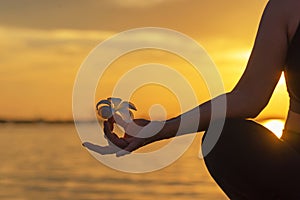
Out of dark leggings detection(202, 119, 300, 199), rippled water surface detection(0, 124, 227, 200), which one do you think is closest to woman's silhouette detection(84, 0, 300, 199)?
dark leggings detection(202, 119, 300, 199)

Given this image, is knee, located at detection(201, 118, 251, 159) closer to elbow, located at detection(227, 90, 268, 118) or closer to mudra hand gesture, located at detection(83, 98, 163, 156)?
elbow, located at detection(227, 90, 268, 118)

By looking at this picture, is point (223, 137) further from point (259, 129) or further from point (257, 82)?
point (257, 82)

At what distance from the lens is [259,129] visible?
140 inches

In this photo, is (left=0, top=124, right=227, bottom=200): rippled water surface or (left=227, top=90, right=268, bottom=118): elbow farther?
(left=0, top=124, right=227, bottom=200): rippled water surface

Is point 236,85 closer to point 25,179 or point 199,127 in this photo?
point 199,127

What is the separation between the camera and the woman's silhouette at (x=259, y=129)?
3.52 metres

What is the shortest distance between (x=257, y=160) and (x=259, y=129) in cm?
13

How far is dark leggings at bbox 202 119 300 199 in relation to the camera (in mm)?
3514

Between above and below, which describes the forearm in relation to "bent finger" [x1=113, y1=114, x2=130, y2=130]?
below

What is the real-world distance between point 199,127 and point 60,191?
2464 cm

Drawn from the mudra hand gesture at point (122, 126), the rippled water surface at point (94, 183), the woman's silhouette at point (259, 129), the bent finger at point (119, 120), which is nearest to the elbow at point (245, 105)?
the woman's silhouette at point (259, 129)

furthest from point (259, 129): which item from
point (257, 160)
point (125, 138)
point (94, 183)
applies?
point (94, 183)

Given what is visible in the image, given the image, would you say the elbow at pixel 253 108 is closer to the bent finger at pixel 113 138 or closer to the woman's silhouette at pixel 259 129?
the woman's silhouette at pixel 259 129

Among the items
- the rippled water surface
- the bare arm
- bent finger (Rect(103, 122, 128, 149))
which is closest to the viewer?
bent finger (Rect(103, 122, 128, 149))
